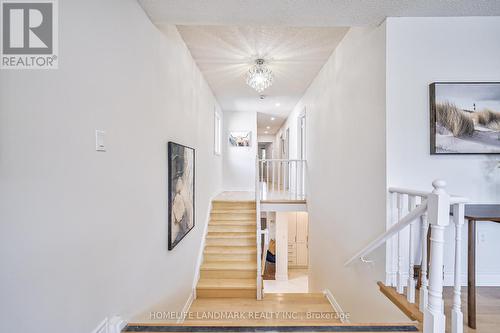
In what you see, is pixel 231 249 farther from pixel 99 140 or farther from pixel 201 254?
pixel 99 140

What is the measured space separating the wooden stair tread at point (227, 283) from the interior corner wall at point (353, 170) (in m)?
1.15

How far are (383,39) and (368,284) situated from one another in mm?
2215

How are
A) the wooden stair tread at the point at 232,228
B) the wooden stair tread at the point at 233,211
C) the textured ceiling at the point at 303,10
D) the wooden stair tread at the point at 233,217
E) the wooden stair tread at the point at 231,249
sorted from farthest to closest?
1. the wooden stair tread at the point at 233,211
2. the wooden stair tread at the point at 233,217
3. the wooden stair tread at the point at 232,228
4. the wooden stair tread at the point at 231,249
5. the textured ceiling at the point at 303,10

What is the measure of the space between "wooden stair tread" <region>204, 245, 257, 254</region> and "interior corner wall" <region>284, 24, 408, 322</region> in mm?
1222

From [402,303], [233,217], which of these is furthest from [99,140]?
[233,217]

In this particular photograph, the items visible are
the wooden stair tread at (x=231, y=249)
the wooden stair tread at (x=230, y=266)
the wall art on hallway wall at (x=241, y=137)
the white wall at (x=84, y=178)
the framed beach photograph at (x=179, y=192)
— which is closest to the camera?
the white wall at (x=84, y=178)

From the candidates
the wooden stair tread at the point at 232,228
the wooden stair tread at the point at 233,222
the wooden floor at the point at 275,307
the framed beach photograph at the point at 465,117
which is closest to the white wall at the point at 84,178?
the wooden floor at the point at 275,307

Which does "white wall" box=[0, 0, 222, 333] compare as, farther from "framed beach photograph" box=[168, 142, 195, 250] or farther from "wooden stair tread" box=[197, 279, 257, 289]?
"wooden stair tread" box=[197, 279, 257, 289]

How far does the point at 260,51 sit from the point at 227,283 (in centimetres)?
354

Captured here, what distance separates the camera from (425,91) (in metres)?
1.99

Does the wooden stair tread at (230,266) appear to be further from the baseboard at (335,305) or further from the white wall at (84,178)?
the white wall at (84,178)

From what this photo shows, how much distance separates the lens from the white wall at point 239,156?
23.6 ft

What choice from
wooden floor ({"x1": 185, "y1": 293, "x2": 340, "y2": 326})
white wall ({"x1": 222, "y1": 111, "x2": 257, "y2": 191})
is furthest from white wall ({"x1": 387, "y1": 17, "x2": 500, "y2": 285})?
Result: white wall ({"x1": 222, "y1": 111, "x2": 257, "y2": 191})

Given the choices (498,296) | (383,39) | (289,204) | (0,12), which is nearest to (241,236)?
(289,204)
